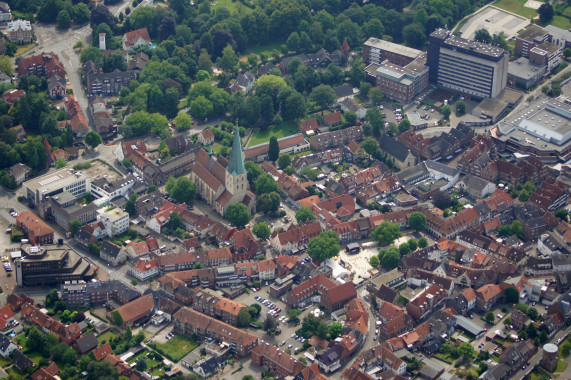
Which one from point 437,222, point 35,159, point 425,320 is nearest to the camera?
point 425,320

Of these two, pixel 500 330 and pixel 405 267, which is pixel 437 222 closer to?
pixel 405 267

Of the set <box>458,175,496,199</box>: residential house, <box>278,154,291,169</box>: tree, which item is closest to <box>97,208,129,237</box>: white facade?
<box>278,154,291,169</box>: tree

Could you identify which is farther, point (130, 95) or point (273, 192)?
point (130, 95)

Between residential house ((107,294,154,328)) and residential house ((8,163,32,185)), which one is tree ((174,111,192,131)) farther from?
residential house ((107,294,154,328))

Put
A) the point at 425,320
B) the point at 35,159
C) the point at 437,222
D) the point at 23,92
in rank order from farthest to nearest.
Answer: the point at 23,92 < the point at 35,159 < the point at 437,222 < the point at 425,320

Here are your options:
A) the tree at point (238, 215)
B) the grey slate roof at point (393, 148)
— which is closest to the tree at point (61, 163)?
the tree at point (238, 215)

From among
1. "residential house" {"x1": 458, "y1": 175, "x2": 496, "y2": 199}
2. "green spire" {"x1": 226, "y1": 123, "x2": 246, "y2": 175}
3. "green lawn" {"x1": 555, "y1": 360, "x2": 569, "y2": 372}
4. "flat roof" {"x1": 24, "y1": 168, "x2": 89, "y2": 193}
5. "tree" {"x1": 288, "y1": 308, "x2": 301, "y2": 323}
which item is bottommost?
"green lawn" {"x1": 555, "y1": 360, "x2": 569, "y2": 372}

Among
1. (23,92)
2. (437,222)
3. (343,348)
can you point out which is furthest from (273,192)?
(23,92)
